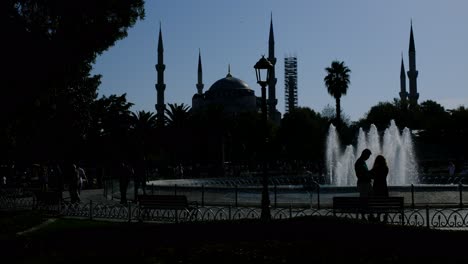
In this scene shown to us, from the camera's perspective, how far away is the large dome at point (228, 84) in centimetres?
10374

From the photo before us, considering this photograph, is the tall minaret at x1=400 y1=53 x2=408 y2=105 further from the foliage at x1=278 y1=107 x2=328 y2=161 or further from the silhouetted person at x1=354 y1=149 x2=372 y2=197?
the silhouetted person at x1=354 y1=149 x2=372 y2=197

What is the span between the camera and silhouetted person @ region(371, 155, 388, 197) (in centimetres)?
1203

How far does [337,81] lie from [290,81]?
72.5 meters

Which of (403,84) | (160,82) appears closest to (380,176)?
(160,82)

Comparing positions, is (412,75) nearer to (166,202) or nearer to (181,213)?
(181,213)

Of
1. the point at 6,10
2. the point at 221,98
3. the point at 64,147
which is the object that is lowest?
the point at 64,147

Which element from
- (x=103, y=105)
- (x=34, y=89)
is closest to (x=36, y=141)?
(x=103, y=105)

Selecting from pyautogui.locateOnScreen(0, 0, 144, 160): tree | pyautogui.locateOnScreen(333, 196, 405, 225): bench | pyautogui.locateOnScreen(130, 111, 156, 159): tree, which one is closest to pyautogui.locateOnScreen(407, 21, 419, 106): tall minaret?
pyautogui.locateOnScreen(130, 111, 156, 159): tree

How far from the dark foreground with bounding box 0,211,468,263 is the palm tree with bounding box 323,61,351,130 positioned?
39.3 metres

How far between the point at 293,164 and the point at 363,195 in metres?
45.6

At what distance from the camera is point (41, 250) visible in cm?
830

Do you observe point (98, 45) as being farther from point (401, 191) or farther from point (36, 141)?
point (36, 141)

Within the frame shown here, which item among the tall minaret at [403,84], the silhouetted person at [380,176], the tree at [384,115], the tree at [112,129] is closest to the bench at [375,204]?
the silhouetted person at [380,176]

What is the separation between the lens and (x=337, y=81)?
4838 cm
